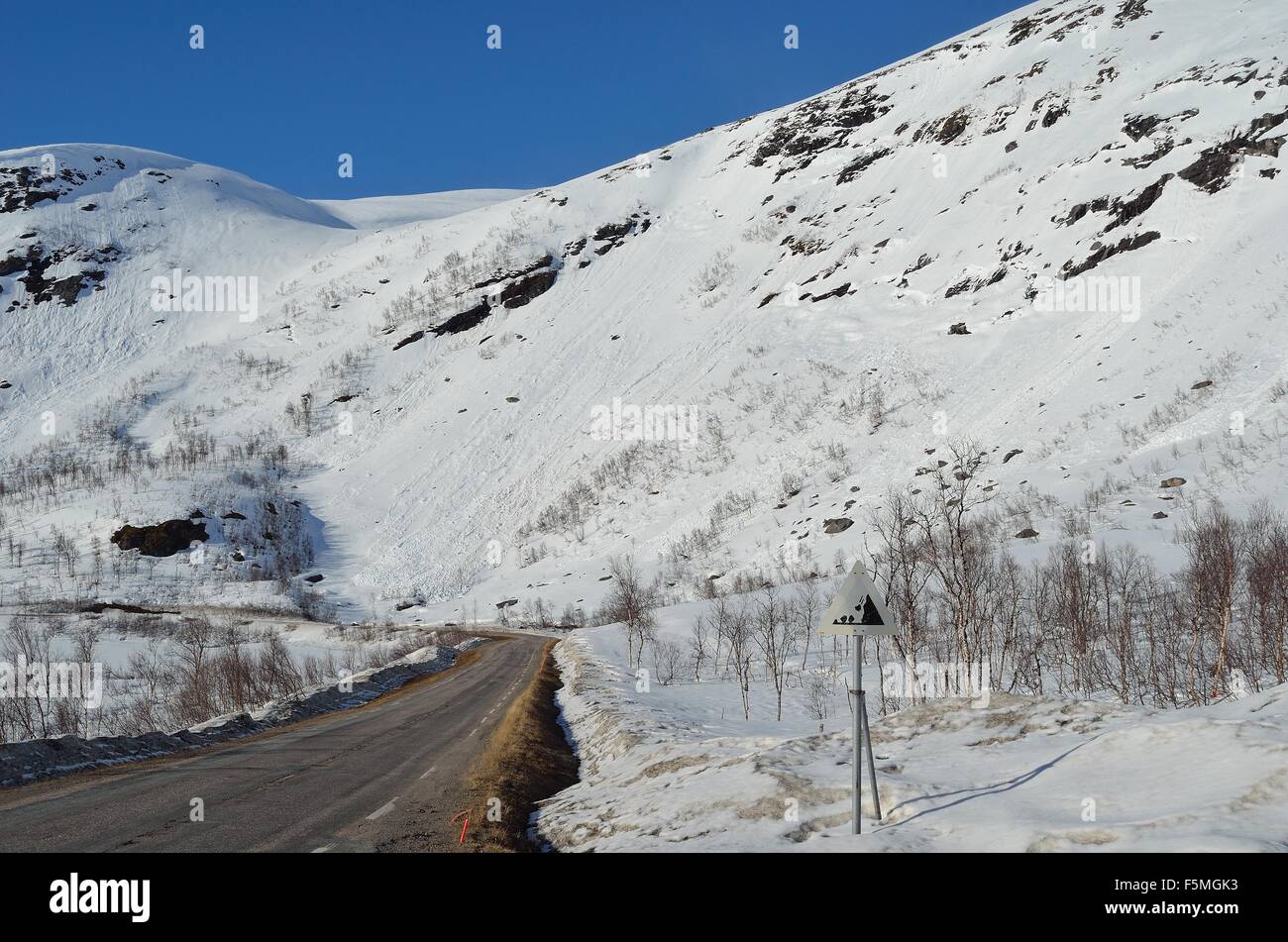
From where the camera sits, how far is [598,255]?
174375 mm

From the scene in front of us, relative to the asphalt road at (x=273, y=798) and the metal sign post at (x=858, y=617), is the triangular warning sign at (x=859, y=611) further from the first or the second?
the asphalt road at (x=273, y=798)

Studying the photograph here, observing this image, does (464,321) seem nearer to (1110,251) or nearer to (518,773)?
(1110,251)

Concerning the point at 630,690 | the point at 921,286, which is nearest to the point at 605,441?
the point at 921,286

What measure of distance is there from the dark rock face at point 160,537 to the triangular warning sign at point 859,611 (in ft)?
400

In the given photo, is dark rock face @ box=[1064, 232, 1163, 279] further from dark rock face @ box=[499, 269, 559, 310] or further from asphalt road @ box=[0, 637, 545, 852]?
dark rock face @ box=[499, 269, 559, 310]

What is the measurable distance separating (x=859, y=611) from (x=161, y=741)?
66.3 feet

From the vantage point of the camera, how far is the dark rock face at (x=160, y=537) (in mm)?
108875

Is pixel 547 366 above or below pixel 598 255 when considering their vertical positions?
below

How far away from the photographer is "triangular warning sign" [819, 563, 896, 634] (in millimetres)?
8367

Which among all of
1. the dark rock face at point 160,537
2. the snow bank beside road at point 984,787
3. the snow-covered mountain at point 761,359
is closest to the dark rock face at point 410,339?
the snow-covered mountain at point 761,359

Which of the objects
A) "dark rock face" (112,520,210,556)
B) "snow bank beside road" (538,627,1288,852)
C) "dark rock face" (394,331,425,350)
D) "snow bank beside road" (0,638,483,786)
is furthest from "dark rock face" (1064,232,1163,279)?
"dark rock face" (394,331,425,350)

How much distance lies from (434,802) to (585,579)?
7540cm

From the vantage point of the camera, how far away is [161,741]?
20641 mm
